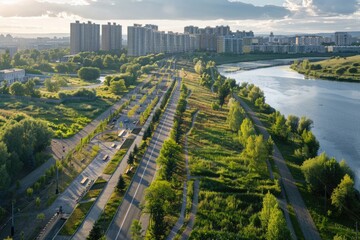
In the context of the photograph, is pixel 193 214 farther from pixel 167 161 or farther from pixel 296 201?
pixel 296 201

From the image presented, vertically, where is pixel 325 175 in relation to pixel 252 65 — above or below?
below

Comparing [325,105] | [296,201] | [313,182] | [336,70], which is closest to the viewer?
[296,201]

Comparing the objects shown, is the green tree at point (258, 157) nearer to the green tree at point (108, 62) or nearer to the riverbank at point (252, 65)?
the green tree at point (108, 62)

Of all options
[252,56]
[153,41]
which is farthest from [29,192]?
[252,56]

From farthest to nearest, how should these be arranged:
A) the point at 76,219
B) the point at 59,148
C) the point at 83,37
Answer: the point at 83,37, the point at 59,148, the point at 76,219

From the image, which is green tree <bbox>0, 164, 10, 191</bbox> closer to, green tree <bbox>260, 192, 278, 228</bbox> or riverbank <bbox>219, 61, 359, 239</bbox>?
green tree <bbox>260, 192, 278, 228</bbox>

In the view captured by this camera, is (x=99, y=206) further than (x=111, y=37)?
No

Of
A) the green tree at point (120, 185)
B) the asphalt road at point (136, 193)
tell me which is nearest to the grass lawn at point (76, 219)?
the asphalt road at point (136, 193)

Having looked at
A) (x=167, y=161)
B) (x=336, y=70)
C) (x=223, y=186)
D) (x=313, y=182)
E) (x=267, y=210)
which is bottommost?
(x=223, y=186)
